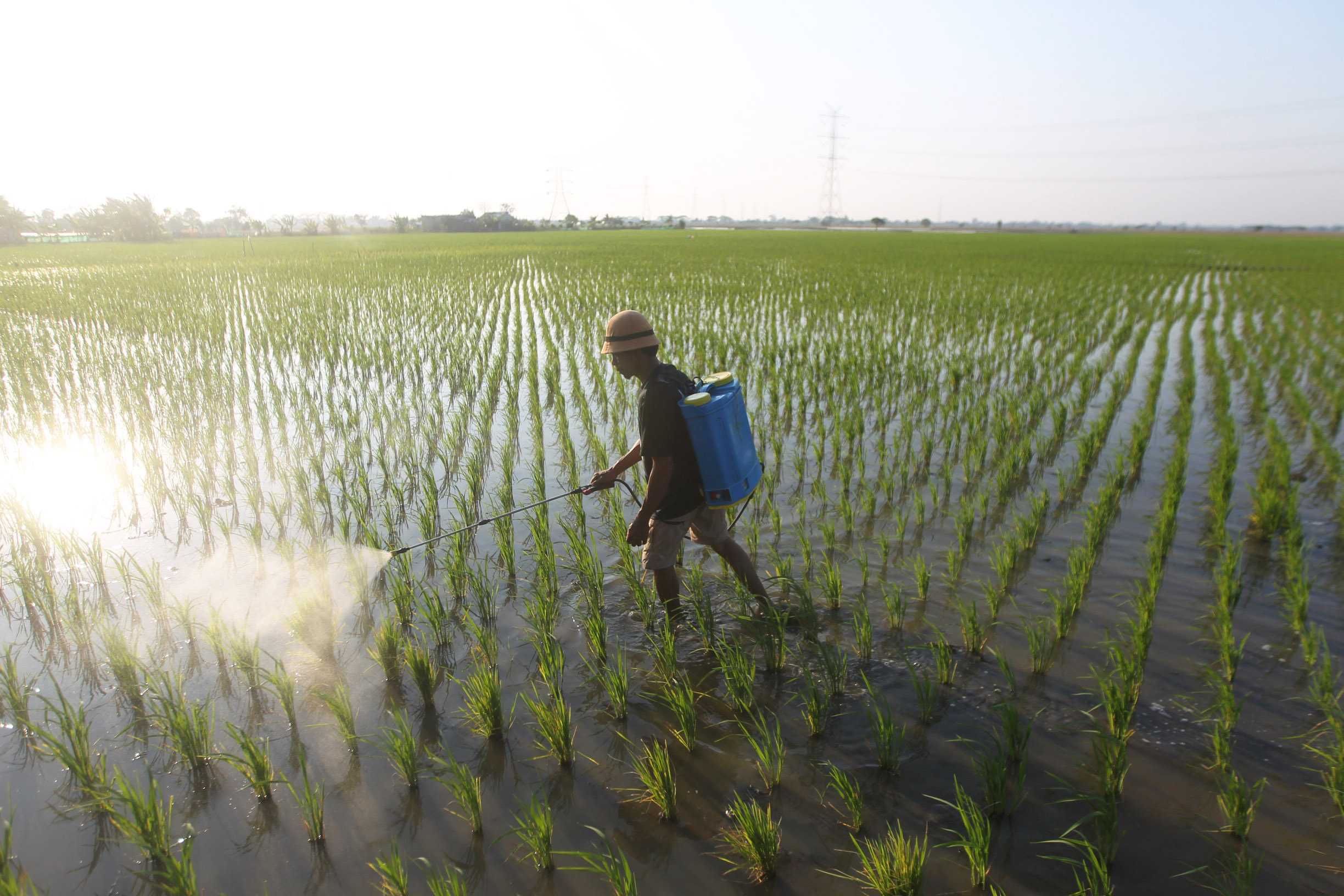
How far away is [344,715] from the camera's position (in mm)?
2201

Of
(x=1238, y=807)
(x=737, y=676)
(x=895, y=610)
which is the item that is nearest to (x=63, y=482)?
(x=737, y=676)

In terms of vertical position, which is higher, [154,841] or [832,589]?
[832,589]

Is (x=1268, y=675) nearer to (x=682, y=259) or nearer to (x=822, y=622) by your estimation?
(x=822, y=622)

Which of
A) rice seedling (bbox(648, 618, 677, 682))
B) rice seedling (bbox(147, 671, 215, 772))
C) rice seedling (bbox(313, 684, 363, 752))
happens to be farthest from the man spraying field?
rice seedling (bbox(147, 671, 215, 772))

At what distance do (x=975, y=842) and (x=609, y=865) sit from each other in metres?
0.87

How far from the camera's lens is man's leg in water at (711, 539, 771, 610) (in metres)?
2.76

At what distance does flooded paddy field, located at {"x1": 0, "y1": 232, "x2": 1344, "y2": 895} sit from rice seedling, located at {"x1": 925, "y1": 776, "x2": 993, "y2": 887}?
0.02m

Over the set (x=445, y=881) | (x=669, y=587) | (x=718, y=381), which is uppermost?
(x=718, y=381)

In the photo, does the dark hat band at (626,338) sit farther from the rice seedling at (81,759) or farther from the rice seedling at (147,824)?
the rice seedling at (81,759)

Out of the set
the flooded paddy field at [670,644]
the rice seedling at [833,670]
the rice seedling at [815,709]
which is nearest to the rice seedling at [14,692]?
the flooded paddy field at [670,644]

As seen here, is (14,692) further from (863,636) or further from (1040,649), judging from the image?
(1040,649)

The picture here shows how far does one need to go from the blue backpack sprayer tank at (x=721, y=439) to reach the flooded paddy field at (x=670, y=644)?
0.50 meters

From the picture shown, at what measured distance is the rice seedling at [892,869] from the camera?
5.54 ft

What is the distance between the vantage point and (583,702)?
246 centimetres
